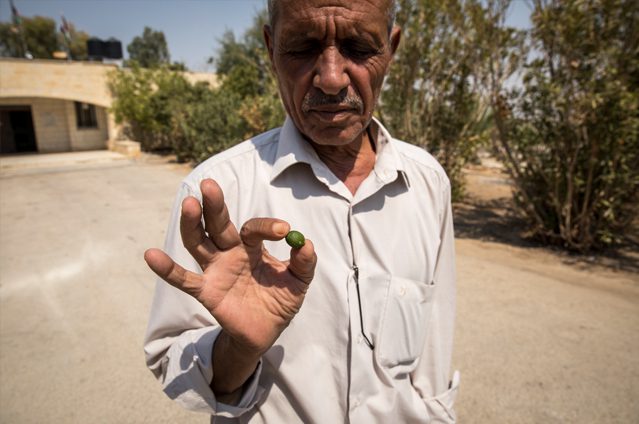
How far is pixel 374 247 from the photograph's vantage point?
4.60ft

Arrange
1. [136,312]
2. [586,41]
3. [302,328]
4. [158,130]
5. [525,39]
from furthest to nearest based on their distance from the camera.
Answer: [158,130]
[525,39]
[586,41]
[136,312]
[302,328]

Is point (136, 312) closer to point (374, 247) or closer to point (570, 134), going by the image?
point (374, 247)

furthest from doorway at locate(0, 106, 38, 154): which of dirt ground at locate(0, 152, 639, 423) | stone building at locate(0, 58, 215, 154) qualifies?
dirt ground at locate(0, 152, 639, 423)

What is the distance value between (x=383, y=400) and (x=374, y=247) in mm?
532

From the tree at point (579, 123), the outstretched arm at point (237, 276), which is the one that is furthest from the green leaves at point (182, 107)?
the outstretched arm at point (237, 276)

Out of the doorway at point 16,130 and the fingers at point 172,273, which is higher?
the fingers at point 172,273

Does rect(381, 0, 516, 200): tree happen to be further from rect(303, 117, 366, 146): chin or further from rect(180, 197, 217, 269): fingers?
rect(180, 197, 217, 269): fingers

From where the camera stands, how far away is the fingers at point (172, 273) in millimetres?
922

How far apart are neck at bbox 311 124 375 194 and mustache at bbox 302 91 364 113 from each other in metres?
0.19

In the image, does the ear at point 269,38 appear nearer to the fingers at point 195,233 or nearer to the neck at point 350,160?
the neck at point 350,160

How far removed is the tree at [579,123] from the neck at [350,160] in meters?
4.83

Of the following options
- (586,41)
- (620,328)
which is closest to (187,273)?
(620,328)

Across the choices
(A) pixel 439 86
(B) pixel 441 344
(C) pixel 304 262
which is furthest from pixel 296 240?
(A) pixel 439 86

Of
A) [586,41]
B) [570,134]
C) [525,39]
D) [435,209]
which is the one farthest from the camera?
[525,39]
